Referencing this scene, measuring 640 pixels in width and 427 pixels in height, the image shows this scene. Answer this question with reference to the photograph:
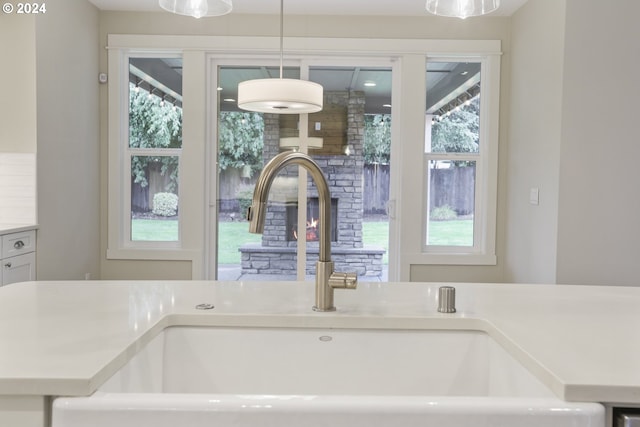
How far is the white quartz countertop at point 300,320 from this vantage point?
2.48 ft

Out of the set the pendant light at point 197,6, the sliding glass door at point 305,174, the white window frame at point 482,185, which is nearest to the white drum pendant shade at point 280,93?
the pendant light at point 197,6

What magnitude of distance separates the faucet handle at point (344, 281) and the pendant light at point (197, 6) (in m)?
1.17

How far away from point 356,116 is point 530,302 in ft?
11.2

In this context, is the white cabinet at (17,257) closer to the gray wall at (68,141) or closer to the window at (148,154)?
the gray wall at (68,141)

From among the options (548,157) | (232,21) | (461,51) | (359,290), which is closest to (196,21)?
(232,21)

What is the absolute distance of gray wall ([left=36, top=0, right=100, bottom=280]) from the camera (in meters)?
3.51

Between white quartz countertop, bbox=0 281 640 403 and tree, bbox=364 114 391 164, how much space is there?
10.2ft

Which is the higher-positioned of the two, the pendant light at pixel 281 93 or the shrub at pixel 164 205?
the pendant light at pixel 281 93

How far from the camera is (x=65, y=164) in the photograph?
380cm

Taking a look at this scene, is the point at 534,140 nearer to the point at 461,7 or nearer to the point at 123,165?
the point at 461,7

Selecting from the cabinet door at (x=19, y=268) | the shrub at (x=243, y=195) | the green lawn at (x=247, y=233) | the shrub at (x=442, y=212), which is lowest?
the cabinet door at (x=19, y=268)

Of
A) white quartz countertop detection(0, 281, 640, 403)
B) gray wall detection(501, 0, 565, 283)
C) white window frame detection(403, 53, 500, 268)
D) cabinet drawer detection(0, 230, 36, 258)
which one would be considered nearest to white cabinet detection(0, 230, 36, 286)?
cabinet drawer detection(0, 230, 36, 258)

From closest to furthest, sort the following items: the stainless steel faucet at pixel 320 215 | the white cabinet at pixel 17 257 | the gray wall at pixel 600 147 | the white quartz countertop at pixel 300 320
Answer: the white quartz countertop at pixel 300 320
the stainless steel faucet at pixel 320 215
the white cabinet at pixel 17 257
the gray wall at pixel 600 147

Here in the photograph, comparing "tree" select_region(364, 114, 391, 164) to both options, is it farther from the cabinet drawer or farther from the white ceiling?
the cabinet drawer
